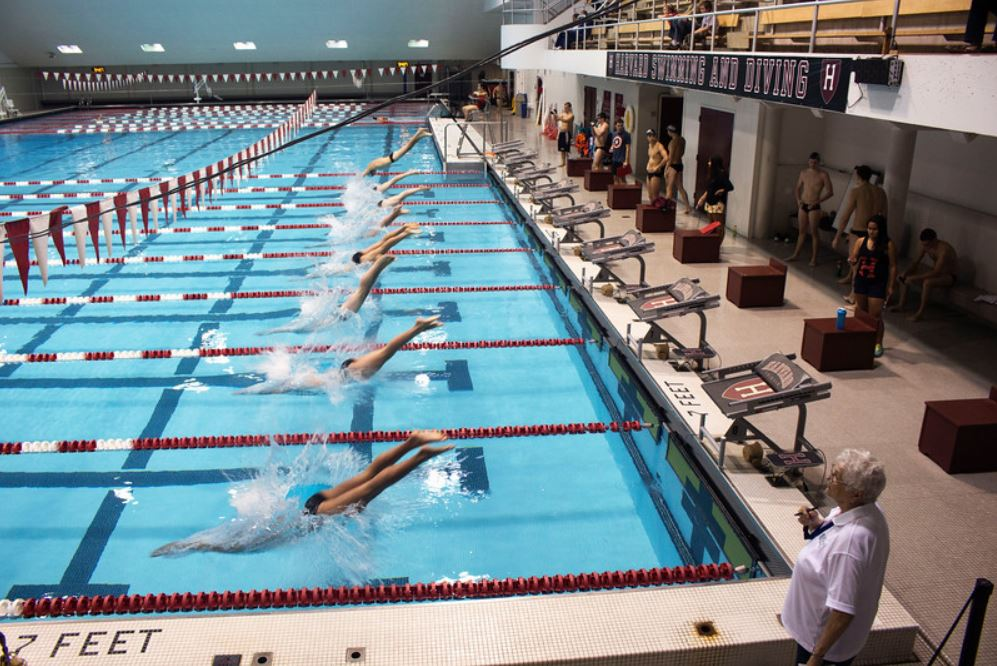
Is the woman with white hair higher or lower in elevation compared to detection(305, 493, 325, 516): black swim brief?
higher

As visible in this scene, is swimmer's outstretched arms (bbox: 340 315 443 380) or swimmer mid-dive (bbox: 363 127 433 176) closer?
swimmer's outstretched arms (bbox: 340 315 443 380)

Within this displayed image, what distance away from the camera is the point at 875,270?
5.30 m

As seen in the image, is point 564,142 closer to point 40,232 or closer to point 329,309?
point 329,309

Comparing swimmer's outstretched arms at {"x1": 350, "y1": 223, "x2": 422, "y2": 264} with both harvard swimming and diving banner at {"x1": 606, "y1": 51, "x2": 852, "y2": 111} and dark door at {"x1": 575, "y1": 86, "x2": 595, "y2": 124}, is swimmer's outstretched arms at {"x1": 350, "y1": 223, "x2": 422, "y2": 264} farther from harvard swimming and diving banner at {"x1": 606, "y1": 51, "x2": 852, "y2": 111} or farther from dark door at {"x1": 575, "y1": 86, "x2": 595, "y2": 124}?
dark door at {"x1": 575, "y1": 86, "x2": 595, "y2": 124}

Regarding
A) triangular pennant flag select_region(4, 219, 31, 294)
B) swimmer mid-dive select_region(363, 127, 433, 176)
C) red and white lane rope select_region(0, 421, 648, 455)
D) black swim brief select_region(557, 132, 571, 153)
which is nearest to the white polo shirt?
red and white lane rope select_region(0, 421, 648, 455)

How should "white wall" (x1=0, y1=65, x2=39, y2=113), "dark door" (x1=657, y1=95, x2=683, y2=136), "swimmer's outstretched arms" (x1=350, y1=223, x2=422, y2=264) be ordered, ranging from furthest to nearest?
"white wall" (x1=0, y1=65, x2=39, y2=113), "dark door" (x1=657, y1=95, x2=683, y2=136), "swimmer's outstretched arms" (x1=350, y1=223, x2=422, y2=264)

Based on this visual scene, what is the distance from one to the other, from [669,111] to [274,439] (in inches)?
395

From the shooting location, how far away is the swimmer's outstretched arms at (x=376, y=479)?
13.1 feet

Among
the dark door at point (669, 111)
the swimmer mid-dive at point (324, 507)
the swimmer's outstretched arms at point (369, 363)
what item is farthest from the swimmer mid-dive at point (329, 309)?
the dark door at point (669, 111)

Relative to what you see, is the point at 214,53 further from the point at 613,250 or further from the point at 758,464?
the point at 758,464

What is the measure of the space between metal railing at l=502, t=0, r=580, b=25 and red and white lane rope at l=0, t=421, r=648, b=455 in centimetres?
1283

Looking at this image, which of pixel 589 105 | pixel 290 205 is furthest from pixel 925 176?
pixel 589 105

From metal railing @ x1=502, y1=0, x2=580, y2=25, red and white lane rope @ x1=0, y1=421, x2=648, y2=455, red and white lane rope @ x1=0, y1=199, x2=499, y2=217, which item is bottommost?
red and white lane rope @ x1=0, y1=421, x2=648, y2=455

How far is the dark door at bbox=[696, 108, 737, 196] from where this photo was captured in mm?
9438
